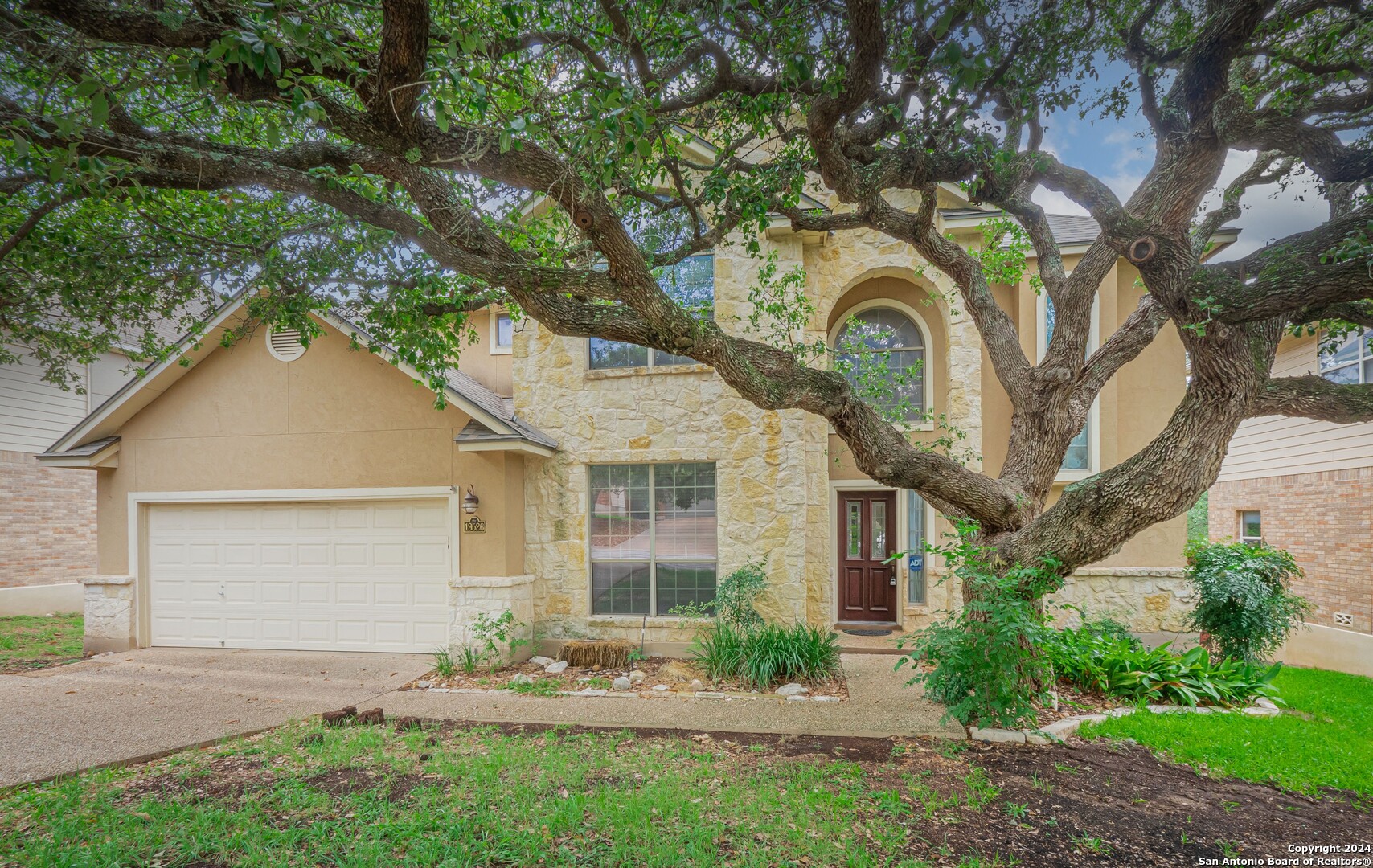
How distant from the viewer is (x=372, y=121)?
13.4 ft

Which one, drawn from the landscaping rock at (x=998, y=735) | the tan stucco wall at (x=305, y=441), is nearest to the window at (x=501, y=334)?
the tan stucco wall at (x=305, y=441)

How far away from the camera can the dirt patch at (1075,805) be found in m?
3.61

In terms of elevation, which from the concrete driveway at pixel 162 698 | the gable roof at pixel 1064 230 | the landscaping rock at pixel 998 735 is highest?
the gable roof at pixel 1064 230

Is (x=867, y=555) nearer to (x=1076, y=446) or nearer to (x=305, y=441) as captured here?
(x=1076, y=446)

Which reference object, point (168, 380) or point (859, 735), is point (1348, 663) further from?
point (168, 380)

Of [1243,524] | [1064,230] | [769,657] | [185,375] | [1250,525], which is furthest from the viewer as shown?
[1243,524]

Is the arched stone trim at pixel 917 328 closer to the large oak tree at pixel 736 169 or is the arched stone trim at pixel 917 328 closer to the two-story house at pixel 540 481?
the two-story house at pixel 540 481

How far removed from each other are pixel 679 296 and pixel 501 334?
3.80m

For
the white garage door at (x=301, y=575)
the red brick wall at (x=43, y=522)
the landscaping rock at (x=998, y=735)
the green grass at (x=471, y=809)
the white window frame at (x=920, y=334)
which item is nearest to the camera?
the green grass at (x=471, y=809)

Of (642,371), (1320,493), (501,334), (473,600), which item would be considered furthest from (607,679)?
(1320,493)

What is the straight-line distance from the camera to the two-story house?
8.43 metres

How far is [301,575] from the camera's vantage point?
8.84 meters

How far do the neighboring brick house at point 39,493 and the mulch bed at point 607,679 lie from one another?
972 cm

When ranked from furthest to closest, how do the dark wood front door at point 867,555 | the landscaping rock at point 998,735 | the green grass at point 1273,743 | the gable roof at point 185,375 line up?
the dark wood front door at point 867,555, the gable roof at point 185,375, the landscaping rock at point 998,735, the green grass at point 1273,743
